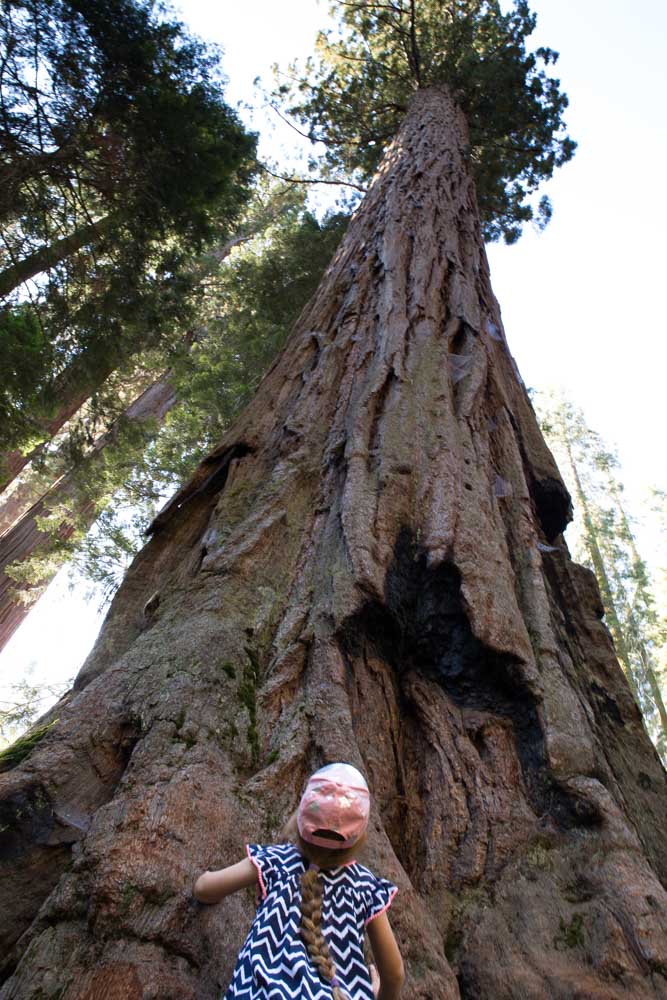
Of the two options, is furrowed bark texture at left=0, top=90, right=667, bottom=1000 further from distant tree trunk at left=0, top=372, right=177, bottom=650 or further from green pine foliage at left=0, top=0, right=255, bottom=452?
distant tree trunk at left=0, top=372, right=177, bottom=650

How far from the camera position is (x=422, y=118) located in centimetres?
722

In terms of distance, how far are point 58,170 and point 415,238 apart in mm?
3732

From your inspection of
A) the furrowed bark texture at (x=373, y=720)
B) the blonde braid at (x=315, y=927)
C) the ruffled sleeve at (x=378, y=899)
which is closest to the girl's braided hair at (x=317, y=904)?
the blonde braid at (x=315, y=927)

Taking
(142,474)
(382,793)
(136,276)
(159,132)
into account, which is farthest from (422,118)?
(382,793)

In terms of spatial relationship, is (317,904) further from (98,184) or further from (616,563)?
(616,563)

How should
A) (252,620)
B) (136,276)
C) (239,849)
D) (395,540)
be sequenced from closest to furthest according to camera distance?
(239,849), (252,620), (395,540), (136,276)

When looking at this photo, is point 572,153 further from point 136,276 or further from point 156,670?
point 156,670

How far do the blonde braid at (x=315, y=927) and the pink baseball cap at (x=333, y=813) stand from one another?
8cm

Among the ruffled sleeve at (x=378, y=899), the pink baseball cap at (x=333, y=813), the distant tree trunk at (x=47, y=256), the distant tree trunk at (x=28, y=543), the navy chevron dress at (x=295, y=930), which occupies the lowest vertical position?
the navy chevron dress at (x=295, y=930)

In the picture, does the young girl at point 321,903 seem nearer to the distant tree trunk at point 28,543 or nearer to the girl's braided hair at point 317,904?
the girl's braided hair at point 317,904

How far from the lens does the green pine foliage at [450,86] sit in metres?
8.67

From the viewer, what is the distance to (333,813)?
1.46 m

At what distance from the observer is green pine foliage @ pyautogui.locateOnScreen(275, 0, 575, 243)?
341 inches

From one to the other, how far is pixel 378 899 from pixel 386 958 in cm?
12
